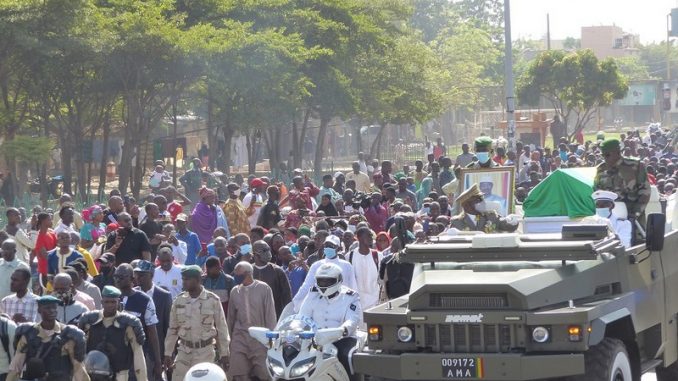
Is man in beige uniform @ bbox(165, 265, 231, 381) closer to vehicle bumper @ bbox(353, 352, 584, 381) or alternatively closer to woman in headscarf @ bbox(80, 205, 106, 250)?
vehicle bumper @ bbox(353, 352, 584, 381)

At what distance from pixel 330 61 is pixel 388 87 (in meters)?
4.95

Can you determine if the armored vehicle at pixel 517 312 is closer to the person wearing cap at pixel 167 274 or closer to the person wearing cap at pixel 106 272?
the person wearing cap at pixel 167 274

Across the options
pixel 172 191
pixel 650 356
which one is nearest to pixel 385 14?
pixel 172 191

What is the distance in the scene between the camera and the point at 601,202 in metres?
12.0

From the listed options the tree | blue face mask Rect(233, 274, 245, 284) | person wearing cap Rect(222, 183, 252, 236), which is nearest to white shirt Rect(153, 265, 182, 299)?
blue face mask Rect(233, 274, 245, 284)

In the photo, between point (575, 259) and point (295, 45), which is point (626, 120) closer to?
point (295, 45)

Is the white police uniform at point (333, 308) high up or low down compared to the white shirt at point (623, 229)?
down

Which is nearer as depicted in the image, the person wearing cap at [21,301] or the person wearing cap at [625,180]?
the person wearing cap at [21,301]

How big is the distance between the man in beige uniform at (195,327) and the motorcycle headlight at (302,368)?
1698 mm

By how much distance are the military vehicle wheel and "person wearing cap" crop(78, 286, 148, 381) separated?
3267mm

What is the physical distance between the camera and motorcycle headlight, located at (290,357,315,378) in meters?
10.1

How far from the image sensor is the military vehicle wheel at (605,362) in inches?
384

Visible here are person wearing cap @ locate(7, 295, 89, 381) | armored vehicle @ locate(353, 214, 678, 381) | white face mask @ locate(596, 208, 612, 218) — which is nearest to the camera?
armored vehicle @ locate(353, 214, 678, 381)

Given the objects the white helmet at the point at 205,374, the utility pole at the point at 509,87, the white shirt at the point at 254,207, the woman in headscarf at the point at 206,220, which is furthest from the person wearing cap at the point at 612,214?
the utility pole at the point at 509,87
